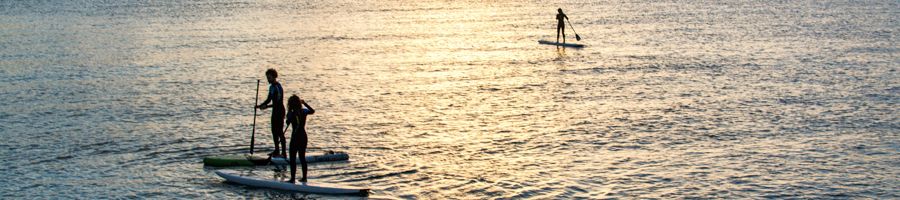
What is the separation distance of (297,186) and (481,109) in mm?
10236

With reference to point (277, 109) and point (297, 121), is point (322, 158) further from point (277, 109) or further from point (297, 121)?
point (297, 121)

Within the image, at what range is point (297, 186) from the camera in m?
19.7

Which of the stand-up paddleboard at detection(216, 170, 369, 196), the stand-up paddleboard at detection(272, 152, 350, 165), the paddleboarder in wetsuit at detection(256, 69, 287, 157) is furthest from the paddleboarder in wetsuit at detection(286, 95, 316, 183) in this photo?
the stand-up paddleboard at detection(272, 152, 350, 165)

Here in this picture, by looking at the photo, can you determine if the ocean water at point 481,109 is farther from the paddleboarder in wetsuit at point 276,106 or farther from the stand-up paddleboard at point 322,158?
the paddleboarder in wetsuit at point 276,106

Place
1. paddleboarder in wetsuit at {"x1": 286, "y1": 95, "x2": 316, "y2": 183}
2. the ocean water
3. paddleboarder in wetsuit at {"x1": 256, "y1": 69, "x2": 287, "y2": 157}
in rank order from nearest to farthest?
paddleboarder in wetsuit at {"x1": 286, "y1": 95, "x2": 316, "y2": 183}
the ocean water
paddleboarder in wetsuit at {"x1": 256, "y1": 69, "x2": 287, "y2": 157}

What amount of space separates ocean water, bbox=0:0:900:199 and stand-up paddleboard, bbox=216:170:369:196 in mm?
196

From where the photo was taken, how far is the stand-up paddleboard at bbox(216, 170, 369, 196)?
63.8ft

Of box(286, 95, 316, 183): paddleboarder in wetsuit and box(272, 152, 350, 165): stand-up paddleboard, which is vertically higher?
box(286, 95, 316, 183): paddleboarder in wetsuit

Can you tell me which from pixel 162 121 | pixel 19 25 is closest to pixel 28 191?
pixel 162 121

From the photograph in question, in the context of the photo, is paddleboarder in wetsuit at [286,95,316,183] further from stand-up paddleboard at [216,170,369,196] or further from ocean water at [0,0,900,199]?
ocean water at [0,0,900,199]

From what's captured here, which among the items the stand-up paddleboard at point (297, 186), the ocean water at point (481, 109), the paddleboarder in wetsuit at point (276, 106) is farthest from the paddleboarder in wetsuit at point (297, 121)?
the paddleboarder in wetsuit at point (276, 106)

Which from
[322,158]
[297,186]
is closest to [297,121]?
[297,186]

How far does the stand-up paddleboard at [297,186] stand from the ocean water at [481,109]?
20 centimetres

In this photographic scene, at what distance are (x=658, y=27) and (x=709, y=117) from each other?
29.3 metres
